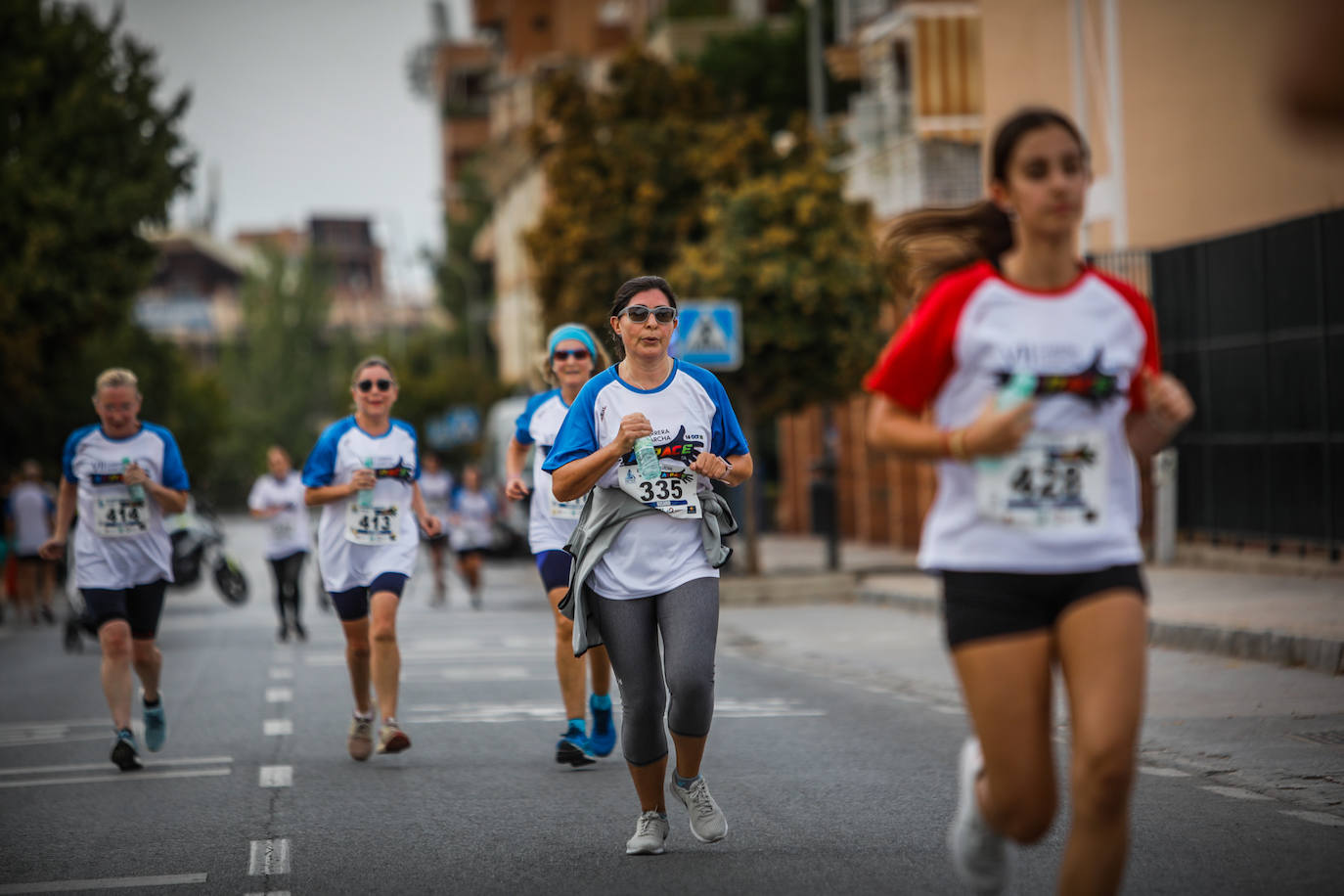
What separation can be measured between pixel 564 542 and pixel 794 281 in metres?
14.0

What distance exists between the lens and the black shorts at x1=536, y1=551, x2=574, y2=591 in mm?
9336

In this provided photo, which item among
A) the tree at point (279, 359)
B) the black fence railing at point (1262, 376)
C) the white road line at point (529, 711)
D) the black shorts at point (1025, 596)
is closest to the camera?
the black shorts at point (1025, 596)

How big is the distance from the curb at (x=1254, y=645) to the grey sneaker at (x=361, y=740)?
5.85m

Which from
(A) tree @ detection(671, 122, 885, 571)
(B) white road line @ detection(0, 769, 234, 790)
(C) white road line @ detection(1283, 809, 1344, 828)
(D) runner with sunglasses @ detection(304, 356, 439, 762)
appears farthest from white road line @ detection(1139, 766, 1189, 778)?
(A) tree @ detection(671, 122, 885, 571)

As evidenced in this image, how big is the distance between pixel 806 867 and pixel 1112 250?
17153mm

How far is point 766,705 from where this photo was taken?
11.7 m

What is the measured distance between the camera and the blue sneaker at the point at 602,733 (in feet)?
30.3

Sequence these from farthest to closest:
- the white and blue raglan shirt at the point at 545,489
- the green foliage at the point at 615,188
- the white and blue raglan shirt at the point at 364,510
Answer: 1. the green foliage at the point at 615,188
2. the white and blue raglan shirt at the point at 364,510
3. the white and blue raglan shirt at the point at 545,489

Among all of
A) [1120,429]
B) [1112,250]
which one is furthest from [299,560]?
[1120,429]

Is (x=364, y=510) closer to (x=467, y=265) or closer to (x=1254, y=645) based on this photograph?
(x=1254, y=645)

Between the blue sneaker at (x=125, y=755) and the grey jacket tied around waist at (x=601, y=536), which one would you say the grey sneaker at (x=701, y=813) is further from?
the blue sneaker at (x=125, y=755)

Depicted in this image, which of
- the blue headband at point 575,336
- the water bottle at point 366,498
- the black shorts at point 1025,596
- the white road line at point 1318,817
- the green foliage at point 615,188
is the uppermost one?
the green foliage at point 615,188

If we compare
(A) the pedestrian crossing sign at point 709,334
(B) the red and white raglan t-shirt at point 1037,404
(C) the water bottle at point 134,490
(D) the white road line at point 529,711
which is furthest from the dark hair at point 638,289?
(A) the pedestrian crossing sign at point 709,334

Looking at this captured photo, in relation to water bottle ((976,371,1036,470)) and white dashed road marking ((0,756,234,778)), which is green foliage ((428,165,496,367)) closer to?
white dashed road marking ((0,756,234,778))
